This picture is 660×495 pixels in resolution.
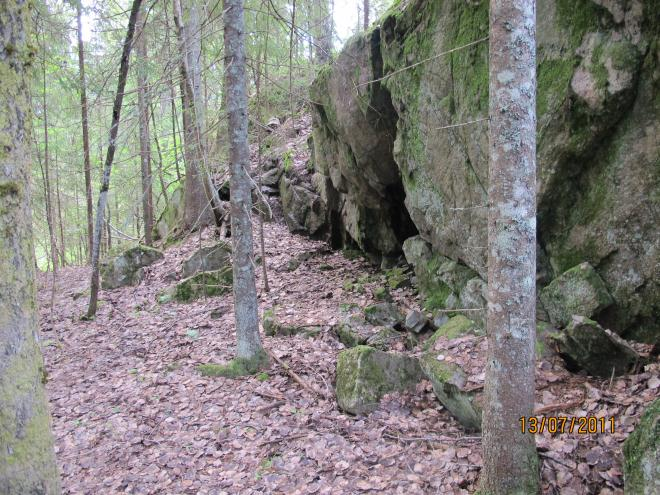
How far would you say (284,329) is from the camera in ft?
25.9

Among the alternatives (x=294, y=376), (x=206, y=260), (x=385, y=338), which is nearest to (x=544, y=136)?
(x=385, y=338)

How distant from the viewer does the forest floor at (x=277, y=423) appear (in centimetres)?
404

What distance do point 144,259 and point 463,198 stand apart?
982cm

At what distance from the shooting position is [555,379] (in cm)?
459

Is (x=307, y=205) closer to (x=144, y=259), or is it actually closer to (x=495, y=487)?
(x=144, y=259)

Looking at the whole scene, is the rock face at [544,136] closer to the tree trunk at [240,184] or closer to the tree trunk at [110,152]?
the tree trunk at [240,184]

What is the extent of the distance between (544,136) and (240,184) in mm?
4027

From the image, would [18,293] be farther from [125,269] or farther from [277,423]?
[125,269]

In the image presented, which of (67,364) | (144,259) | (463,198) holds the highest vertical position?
(463,198)

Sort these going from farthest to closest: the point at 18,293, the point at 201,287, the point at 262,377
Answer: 1. the point at 201,287
2. the point at 262,377
3. the point at 18,293

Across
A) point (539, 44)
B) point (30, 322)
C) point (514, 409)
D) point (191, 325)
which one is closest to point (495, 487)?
point (514, 409)

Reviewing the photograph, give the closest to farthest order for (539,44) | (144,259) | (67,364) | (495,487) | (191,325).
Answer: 1. (495,487)
2. (539,44)
3. (67,364)
4. (191,325)
5. (144,259)
